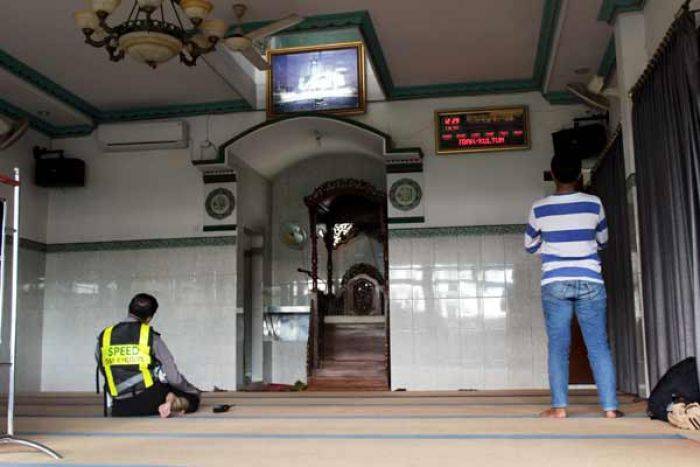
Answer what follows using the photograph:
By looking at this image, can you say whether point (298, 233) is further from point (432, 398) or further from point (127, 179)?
point (432, 398)

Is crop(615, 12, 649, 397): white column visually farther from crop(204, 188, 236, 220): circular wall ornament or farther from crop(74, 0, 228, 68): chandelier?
crop(204, 188, 236, 220): circular wall ornament

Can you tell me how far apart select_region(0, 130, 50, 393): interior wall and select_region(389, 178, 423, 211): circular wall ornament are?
14.7ft

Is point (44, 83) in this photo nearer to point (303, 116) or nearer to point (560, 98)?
point (303, 116)

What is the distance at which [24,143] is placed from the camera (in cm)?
872

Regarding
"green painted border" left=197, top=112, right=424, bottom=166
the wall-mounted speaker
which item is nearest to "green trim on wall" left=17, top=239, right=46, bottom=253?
the wall-mounted speaker

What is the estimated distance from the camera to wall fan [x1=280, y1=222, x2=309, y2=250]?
991 cm

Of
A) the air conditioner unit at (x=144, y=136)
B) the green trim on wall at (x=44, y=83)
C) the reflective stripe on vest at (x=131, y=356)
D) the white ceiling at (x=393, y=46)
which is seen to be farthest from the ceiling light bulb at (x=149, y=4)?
the air conditioner unit at (x=144, y=136)

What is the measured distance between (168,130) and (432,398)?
5229 millimetres

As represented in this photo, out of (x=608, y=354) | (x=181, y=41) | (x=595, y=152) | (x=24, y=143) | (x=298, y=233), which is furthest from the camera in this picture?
(x=298, y=233)

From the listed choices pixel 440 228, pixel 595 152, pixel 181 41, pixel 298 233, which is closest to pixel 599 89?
pixel 595 152

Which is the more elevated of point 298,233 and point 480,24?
point 480,24

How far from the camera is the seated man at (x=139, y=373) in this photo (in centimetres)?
439

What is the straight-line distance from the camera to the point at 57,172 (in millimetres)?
8781

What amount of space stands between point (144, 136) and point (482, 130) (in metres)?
4.19
